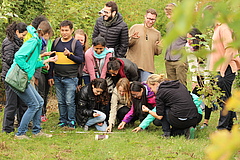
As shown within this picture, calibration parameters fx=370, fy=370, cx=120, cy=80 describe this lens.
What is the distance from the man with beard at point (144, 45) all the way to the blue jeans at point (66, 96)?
4.21 feet

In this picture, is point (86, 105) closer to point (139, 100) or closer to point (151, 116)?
point (139, 100)

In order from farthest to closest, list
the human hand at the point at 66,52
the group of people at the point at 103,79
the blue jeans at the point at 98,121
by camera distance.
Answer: the blue jeans at the point at 98,121 < the human hand at the point at 66,52 < the group of people at the point at 103,79

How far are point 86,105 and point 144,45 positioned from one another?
5.05ft

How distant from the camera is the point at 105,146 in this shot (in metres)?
5.05

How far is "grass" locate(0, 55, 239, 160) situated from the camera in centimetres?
459

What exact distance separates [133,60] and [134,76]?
1.59 feet

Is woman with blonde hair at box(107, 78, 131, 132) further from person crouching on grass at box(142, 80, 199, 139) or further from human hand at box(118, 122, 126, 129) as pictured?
person crouching on grass at box(142, 80, 199, 139)

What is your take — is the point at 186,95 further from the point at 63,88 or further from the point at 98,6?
the point at 98,6

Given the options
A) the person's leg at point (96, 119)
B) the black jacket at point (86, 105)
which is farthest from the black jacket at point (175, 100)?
the black jacket at point (86, 105)

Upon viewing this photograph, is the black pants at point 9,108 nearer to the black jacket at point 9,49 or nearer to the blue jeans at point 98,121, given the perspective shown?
the black jacket at point 9,49

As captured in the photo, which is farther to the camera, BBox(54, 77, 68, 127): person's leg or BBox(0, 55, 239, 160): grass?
BBox(54, 77, 68, 127): person's leg

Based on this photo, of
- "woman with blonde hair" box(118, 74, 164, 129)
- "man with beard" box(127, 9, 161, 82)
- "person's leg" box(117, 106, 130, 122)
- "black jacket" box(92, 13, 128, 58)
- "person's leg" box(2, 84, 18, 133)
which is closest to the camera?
"person's leg" box(2, 84, 18, 133)

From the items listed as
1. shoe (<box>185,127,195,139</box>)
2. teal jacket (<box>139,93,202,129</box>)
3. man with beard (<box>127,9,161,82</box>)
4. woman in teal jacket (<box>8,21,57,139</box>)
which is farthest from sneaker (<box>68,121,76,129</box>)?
shoe (<box>185,127,195,139</box>)

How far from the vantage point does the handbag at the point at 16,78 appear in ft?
16.0
